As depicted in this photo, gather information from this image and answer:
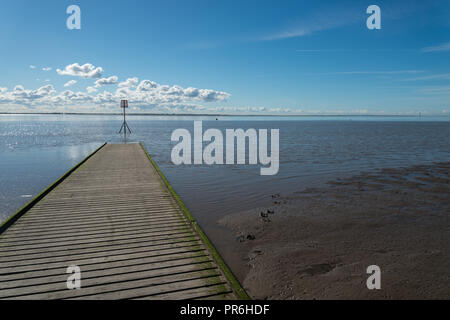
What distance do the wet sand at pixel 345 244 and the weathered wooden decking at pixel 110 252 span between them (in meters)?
1.43

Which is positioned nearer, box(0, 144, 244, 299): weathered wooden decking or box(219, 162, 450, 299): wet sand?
box(0, 144, 244, 299): weathered wooden decking

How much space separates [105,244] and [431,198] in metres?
12.2

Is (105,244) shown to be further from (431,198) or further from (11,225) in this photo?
(431,198)

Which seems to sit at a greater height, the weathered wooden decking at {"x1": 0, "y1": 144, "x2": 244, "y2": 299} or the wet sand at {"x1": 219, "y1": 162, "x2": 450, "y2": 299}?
the weathered wooden decking at {"x1": 0, "y1": 144, "x2": 244, "y2": 299}

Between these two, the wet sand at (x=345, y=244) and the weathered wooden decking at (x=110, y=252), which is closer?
the weathered wooden decking at (x=110, y=252)

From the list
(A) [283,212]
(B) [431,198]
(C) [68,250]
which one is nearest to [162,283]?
(C) [68,250]

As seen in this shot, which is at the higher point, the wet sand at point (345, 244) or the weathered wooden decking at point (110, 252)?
the weathered wooden decking at point (110, 252)

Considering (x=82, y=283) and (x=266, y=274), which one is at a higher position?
(x=82, y=283)

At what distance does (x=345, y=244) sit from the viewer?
7.56 meters

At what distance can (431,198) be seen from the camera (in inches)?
451

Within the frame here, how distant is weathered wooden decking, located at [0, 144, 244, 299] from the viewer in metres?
Answer: 4.65

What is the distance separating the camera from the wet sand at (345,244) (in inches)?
227

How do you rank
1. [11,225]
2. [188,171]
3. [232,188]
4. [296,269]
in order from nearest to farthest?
1. [296,269]
2. [11,225]
3. [232,188]
4. [188,171]

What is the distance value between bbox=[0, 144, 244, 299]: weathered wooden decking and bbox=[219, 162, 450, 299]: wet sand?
143 cm
